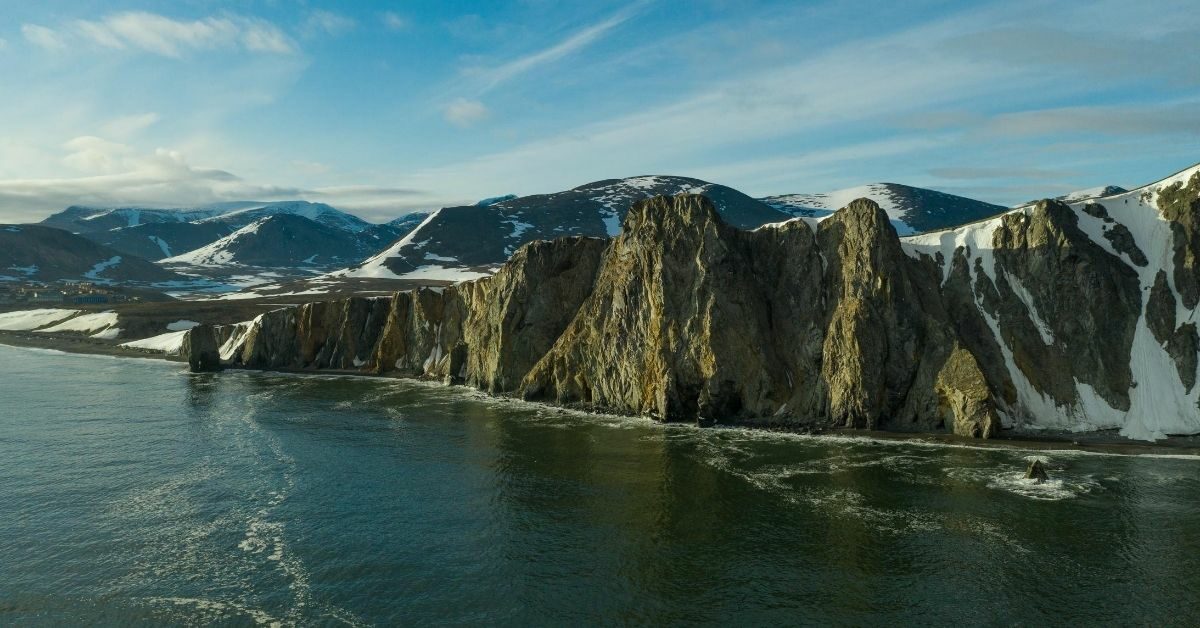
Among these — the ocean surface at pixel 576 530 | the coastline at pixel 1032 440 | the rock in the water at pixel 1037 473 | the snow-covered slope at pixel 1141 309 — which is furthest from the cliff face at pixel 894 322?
the rock in the water at pixel 1037 473

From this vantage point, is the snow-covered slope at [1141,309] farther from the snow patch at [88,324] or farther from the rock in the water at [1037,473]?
the snow patch at [88,324]

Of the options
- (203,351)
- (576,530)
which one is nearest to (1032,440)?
(576,530)

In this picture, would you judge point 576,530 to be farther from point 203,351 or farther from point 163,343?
point 163,343

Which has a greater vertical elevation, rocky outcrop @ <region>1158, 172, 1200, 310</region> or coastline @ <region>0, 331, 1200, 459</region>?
rocky outcrop @ <region>1158, 172, 1200, 310</region>

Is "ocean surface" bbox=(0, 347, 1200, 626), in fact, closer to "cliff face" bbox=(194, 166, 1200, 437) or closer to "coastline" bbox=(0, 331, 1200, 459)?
"coastline" bbox=(0, 331, 1200, 459)

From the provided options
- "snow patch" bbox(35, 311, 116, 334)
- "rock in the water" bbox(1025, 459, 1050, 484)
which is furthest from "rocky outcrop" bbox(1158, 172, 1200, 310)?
"snow patch" bbox(35, 311, 116, 334)

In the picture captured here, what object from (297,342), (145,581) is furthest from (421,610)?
(297,342)

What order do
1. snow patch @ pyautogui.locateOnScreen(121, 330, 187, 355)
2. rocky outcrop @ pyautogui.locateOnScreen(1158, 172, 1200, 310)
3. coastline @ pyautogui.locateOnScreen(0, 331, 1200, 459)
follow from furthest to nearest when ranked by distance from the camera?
snow patch @ pyautogui.locateOnScreen(121, 330, 187, 355) → rocky outcrop @ pyautogui.locateOnScreen(1158, 172, 1200, 310) → coastline @ pyautogui.locateOnScreen(0, 331, 1200, 459)
